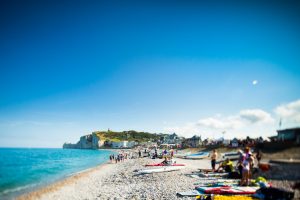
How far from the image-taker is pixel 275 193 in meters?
8.93

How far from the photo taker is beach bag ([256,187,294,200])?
27.0 ft

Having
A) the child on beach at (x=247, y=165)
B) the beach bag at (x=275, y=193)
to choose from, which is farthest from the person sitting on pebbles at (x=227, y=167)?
the beach bag at (x=275, y=193)

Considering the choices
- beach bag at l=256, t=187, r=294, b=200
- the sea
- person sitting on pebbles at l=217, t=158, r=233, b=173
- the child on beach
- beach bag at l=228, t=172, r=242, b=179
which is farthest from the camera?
the sea

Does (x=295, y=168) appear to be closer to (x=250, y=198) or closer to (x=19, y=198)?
(x=250, y=198)

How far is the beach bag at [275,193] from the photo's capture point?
822 cm

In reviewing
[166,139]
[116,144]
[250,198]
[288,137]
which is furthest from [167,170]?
[116,144]

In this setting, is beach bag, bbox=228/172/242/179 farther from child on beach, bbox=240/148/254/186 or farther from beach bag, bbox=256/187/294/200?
beach bag, bbox=256/187/294/200

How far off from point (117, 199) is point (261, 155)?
8.21 metres

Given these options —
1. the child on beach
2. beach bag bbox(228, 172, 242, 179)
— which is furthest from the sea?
the child on beach

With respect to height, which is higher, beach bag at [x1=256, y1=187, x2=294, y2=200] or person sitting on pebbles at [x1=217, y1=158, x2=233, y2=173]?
beach bag at [x1=256, y1=187, x2=294, y2=200]

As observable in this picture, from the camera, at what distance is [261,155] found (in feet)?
28.8

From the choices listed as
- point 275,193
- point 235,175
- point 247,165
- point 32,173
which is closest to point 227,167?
point 235,175

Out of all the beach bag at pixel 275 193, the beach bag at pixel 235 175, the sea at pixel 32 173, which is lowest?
the sea at pixel 32 173

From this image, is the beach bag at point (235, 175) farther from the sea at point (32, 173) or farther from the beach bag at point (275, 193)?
the sea at point (32, 173)
